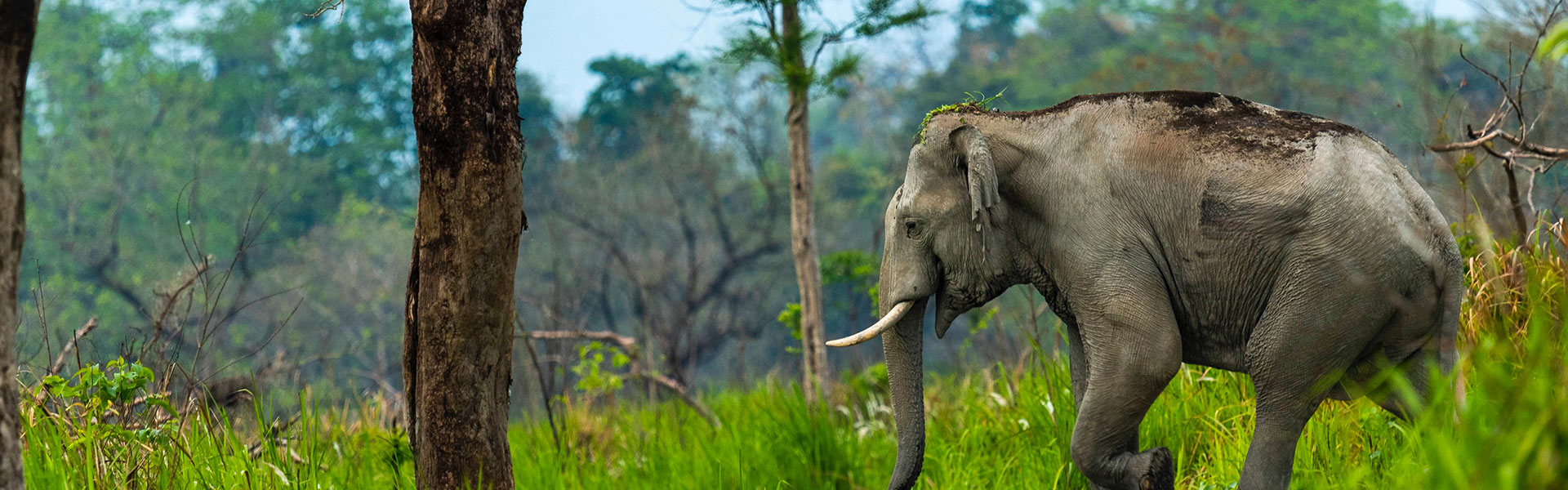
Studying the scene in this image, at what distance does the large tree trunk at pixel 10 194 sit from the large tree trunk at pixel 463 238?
1.16 metres

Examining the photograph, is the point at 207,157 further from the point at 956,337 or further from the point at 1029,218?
the point at 1029,218

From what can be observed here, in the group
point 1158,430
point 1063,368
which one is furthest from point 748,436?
point 1158,430

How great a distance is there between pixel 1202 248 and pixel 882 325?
102 cm

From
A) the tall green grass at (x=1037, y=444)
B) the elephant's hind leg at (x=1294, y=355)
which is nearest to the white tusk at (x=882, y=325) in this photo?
the tall green grass at (x=1037, y=444)

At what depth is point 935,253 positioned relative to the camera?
365 cm

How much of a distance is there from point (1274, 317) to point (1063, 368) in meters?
2.82

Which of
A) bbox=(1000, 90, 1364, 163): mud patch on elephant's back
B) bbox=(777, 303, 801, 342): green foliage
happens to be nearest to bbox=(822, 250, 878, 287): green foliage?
bbox=(777, 303, 801, 342): green foliage

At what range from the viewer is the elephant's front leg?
309 cm

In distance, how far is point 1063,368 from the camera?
5.79 m

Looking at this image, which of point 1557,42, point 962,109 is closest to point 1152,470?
point 962,109

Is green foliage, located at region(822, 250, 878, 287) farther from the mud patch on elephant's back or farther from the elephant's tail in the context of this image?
the elephant's tail

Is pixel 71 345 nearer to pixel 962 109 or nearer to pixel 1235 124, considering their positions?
pixel 962 109

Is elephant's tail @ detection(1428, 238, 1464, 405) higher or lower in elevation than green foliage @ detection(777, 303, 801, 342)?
higher

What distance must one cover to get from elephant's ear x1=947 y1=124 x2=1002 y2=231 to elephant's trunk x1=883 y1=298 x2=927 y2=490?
17.5 inches
